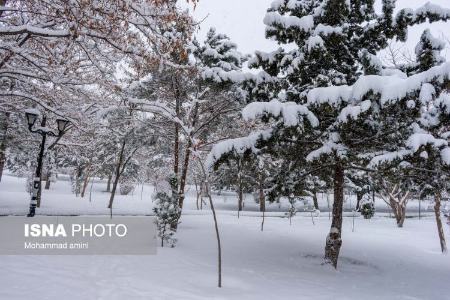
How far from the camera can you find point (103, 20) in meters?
5.97

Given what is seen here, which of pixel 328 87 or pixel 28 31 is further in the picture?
pixel 328 87

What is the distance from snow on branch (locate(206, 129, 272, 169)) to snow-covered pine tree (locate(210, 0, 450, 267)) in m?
0.03

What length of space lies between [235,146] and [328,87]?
285cm

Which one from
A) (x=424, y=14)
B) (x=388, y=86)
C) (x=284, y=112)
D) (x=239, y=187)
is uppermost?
(x=424, y=14)

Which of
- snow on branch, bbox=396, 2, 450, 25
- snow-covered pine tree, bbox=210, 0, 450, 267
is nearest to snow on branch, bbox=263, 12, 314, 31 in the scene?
snow-covered pine tree, bbox=210, 0, 450, 267

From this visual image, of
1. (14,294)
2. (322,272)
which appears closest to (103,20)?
(14,294)

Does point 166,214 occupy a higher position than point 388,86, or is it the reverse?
point 388,86

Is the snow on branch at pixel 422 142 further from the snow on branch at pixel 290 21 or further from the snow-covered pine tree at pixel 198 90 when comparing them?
Result: the snow-covered pine tree at pixel 198 90

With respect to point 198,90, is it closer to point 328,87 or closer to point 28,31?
point 328,87

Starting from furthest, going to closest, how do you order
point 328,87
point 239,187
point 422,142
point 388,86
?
point 239,187, point 328,87, point 422,142, point 388,86

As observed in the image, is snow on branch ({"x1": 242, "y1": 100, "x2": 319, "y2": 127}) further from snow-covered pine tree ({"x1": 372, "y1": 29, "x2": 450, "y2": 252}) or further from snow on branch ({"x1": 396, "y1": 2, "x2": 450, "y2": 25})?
snow on branch ({"x1": 396, "y1": 2, "x2": 450, "y2": 25})

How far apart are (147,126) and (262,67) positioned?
7.79 metres

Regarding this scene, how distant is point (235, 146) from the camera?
9648 mm

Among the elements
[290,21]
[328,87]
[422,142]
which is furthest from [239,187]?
[422,142]
